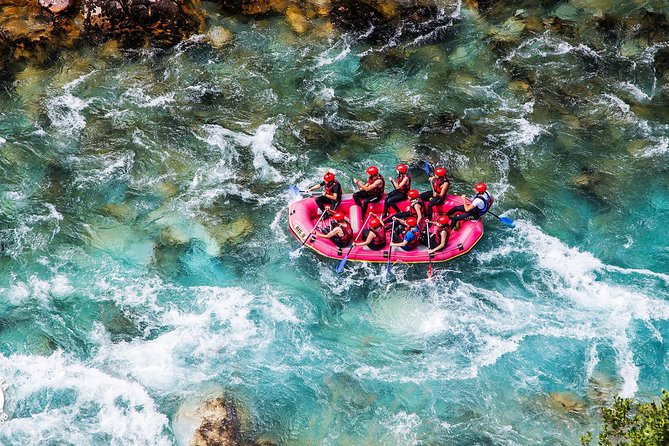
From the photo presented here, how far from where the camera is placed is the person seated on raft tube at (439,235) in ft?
47.0

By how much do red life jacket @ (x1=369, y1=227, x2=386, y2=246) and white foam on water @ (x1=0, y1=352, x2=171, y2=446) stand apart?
5771 millimetres

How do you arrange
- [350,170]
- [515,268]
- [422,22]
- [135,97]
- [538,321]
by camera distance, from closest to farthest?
1. [538,321]
2. [515,268]
3. [350,170]
4. [135,97]
5. [422,22]

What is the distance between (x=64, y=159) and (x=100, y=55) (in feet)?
14.5

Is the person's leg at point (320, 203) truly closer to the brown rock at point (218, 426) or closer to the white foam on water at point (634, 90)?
the brown rock at point (218, 426)

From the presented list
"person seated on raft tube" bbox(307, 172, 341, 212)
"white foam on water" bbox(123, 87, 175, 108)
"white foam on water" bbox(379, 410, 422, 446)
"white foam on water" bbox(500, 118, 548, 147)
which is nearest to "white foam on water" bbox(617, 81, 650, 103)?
"white foam on water" bbox(500, 118, 548, 147)

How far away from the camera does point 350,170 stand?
16984 millimetres

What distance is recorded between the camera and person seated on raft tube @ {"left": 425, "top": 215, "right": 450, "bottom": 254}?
14339mm

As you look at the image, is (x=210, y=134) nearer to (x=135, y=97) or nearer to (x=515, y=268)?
(x=135, y=97)

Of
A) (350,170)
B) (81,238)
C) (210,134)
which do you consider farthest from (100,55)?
(350,170)

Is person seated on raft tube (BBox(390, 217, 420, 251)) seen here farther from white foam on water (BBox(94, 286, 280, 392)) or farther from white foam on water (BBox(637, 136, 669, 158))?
white foam on water (BBox(637, 136, 669, 158))

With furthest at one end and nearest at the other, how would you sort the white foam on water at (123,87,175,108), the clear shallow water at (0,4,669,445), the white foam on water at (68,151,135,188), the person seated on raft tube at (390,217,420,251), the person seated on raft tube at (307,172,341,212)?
1. the white foam on water at (123,87,175,108)
2. the white foam on water at (68,151,135,188)
3. the person seated on raft tube at (307,172,341,212)
4. the person seated on raft tube at (390,217,420,251)
5. the clear shallow water at (0,4,669,445)

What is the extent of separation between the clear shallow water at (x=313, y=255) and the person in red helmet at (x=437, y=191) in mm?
1504

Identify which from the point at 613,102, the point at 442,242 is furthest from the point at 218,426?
the point at 613,102

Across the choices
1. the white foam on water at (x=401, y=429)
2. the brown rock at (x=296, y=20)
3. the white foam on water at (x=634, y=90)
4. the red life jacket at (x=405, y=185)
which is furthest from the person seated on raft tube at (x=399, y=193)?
the white foam on water at (x=634, y=90)
